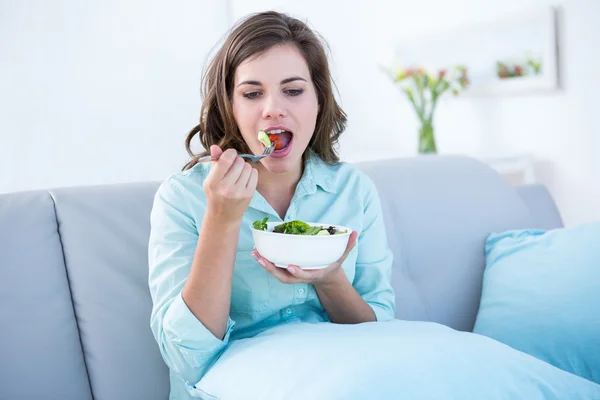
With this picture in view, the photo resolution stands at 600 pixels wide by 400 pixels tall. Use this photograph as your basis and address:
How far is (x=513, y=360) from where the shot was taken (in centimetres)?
108

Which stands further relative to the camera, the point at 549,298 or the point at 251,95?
the point at 549,298

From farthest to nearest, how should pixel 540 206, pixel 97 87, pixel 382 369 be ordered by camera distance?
pixel 97 87 → pixel 540 206 → pixel 382 369

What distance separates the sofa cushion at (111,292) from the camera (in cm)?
140

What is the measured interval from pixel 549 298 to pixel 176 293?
84 cm

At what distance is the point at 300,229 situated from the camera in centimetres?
117

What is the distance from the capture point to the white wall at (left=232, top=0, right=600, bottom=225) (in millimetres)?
3229

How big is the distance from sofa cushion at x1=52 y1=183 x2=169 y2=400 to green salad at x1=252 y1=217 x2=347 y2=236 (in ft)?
1.34

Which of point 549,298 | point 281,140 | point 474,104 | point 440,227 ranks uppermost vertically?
point 281,140

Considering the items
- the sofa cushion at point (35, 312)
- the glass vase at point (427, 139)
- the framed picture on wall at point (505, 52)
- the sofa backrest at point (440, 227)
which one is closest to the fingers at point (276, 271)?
the sofa cushion at point (35, 312)

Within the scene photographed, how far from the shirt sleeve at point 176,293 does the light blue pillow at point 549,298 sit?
0.68 metres

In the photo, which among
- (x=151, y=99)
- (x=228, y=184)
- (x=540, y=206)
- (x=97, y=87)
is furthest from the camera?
(x=151, y=99)

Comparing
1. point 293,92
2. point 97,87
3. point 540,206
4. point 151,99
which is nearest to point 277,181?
point 293,92

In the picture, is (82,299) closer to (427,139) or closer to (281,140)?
(281,140)

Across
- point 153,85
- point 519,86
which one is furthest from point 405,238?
point 153,85
